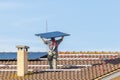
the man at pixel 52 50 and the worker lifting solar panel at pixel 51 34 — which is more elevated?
the worker lifting solar panel at pixel 51 34

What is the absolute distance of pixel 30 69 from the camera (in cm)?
3306

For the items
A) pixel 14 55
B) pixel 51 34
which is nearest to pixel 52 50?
pixel 51 34

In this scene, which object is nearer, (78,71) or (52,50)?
(78,71)

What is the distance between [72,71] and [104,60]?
3.46 meters

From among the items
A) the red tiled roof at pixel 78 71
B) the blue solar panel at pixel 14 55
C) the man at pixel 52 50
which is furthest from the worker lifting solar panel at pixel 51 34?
the blue solar panel at pixel 14 55

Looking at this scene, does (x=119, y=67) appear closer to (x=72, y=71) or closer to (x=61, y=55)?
(x=72, y=71)

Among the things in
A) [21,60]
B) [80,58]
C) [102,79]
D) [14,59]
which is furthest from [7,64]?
[102,79]

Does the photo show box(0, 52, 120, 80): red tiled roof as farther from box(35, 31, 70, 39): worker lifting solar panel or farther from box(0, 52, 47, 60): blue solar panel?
box(35, 31, 70, 39): worker lifting solar panel

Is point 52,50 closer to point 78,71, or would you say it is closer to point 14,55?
point 78,71

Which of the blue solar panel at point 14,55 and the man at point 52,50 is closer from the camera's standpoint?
the man at point 52,50

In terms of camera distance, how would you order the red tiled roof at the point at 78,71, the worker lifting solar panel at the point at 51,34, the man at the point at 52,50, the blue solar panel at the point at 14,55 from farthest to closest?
the blue solar panel at the point at 14,55
the man at the point at 52,50
the worker lifting solar panel at the point at 51,34
the red tiled roof at the point at 78,71

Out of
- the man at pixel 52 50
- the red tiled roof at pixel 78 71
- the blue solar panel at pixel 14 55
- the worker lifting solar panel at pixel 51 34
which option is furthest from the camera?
the blue solar panel at pixel 14 55

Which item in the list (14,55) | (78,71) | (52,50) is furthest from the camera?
(14,55)

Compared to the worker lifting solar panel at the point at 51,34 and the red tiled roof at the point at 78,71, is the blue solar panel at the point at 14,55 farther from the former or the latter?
the worker lifting solar panel at the point at 51,34
